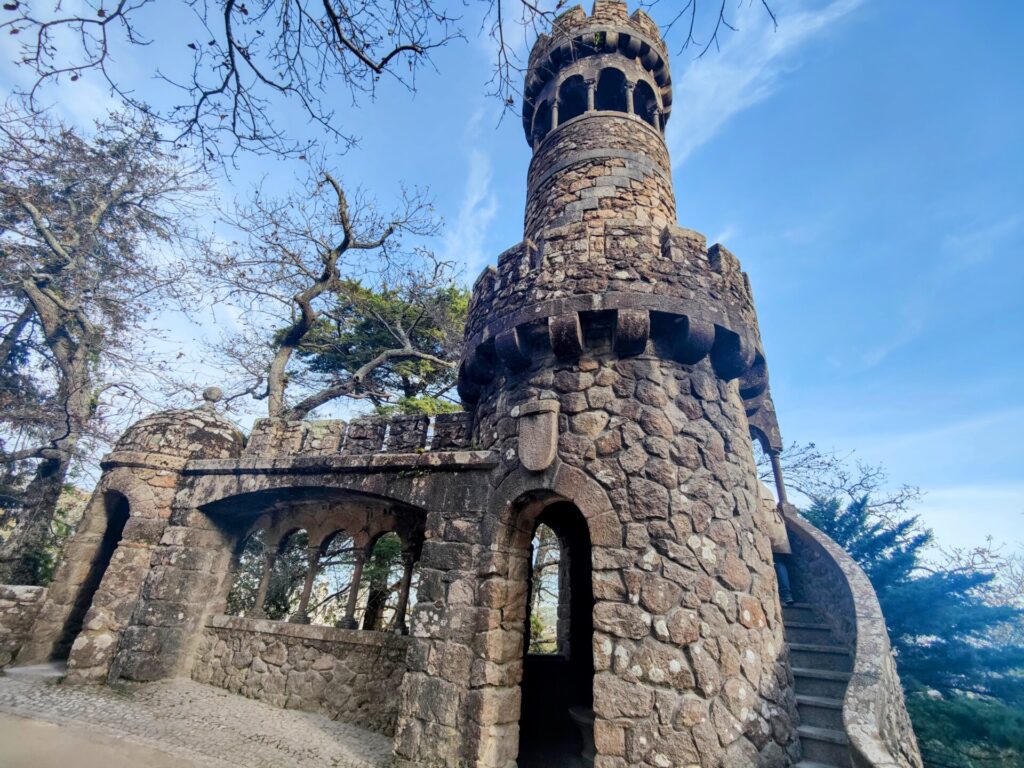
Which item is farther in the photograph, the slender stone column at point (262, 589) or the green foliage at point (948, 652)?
the slender stone column at point (262, 589)

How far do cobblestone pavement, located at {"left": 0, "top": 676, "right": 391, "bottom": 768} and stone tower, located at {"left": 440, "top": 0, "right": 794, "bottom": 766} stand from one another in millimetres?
1999

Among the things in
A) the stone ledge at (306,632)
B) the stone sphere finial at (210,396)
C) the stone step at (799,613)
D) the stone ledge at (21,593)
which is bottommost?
the stone ledge at (306,632)

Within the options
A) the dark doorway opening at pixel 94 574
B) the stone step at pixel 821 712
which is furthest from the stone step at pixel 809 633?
the dark doorway opening at pixel 94 574

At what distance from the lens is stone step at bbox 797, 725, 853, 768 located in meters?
3.78

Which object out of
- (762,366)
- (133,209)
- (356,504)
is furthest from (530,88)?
(133,209)

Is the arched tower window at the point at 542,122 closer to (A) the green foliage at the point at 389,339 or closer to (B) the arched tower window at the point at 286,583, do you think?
(A) the green foliage at the point at 389,339

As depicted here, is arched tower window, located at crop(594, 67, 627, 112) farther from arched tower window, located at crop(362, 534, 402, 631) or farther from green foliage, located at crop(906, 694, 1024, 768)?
green foliage, located at crop(906, 694, 1024, 768)

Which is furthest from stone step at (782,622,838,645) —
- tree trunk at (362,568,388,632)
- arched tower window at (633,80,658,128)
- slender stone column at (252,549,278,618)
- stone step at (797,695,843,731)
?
arched tower window at (633,80,658,128)

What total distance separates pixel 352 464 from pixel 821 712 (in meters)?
5.12

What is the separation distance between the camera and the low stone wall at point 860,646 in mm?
3240

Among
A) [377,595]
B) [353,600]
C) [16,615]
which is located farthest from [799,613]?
[16,615]

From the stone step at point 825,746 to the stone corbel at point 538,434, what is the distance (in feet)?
10.2

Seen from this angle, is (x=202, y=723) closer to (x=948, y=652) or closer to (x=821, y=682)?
(x=821, y=682)

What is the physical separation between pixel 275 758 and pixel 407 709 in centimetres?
123
